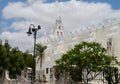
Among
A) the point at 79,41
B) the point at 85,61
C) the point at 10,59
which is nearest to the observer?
the point at 85,61

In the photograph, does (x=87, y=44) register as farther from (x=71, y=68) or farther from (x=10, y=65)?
(x=10, y=65)

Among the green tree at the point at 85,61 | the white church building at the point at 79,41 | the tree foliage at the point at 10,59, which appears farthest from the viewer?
the white church building at the point at 79,41

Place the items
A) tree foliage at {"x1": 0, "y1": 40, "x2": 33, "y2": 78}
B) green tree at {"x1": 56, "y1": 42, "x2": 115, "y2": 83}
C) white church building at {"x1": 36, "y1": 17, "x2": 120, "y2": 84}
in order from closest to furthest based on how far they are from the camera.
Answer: green tree at {"x1": 56, "y1": 42, "x2": 115, "y2": 83} → tree foliage at {"x1": 0, "y1": 40, "x2": 33, "y2": 78} → white church building at {"x1": 36, "y1": 17, "x2": 120, "y2": 84}

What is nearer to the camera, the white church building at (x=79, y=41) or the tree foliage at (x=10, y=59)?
the tree foliage at (x=10, y=59)

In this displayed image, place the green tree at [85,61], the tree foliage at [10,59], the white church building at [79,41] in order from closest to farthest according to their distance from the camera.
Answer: the green tree at [85,61] → the tree foliage at [10,59] → the white church building at [79,41]

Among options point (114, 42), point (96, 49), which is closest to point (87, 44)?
point (96, 49)

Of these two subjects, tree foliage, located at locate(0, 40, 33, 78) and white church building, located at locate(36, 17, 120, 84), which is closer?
tree foliage, located at locate(0, 40, 33, 78)

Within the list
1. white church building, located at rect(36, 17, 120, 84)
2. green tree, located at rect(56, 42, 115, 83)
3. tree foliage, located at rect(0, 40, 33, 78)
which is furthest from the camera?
white church building, located at rect(36, 17, 120, 84)

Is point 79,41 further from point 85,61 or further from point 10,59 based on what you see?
point 85,61

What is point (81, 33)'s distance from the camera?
6594cm

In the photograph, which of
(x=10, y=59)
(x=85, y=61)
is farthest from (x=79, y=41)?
(x=85, y=61)

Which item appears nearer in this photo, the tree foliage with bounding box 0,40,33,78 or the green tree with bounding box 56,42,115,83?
the green tree with bounding box 56,42,115,83

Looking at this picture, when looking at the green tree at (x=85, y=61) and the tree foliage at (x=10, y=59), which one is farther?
the tree foliage at (x=10, y=59)

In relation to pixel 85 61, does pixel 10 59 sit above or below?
above
